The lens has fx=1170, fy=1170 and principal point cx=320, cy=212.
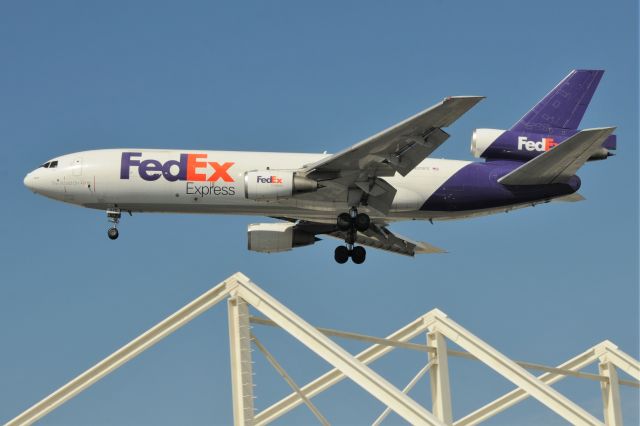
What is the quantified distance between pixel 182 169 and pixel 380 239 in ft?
32.0

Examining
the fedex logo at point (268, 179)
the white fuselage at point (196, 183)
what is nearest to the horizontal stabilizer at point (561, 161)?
the white fuselage at point (196, 183)

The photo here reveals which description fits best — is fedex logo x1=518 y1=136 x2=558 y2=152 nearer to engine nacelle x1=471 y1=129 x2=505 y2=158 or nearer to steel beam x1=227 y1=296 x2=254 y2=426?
engine nacelle x1=471 y1=129 x2=505 y2=158

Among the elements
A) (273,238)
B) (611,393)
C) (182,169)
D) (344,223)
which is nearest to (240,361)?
(344,223)

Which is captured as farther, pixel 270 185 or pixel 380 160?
pixel 380 160

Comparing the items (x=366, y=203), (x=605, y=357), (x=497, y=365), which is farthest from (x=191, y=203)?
(x=605, y=357)

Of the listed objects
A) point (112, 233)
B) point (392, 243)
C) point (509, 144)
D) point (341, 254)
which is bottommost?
point (341, 254)

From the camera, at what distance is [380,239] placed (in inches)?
2055

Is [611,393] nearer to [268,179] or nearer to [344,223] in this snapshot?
[344,223]

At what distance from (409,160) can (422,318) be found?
6741 millimetres

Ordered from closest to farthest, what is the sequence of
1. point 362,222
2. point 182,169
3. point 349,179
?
point 349,179
point 362,222
point 182,169

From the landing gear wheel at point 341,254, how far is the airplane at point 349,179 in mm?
45

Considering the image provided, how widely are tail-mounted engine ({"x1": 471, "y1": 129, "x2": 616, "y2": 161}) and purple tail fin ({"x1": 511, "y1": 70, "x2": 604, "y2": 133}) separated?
52cm

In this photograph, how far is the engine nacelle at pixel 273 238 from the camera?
5109 centimetres

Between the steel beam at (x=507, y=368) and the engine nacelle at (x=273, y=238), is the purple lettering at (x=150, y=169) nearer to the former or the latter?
the engine nacelle at (x=273, y=238)
